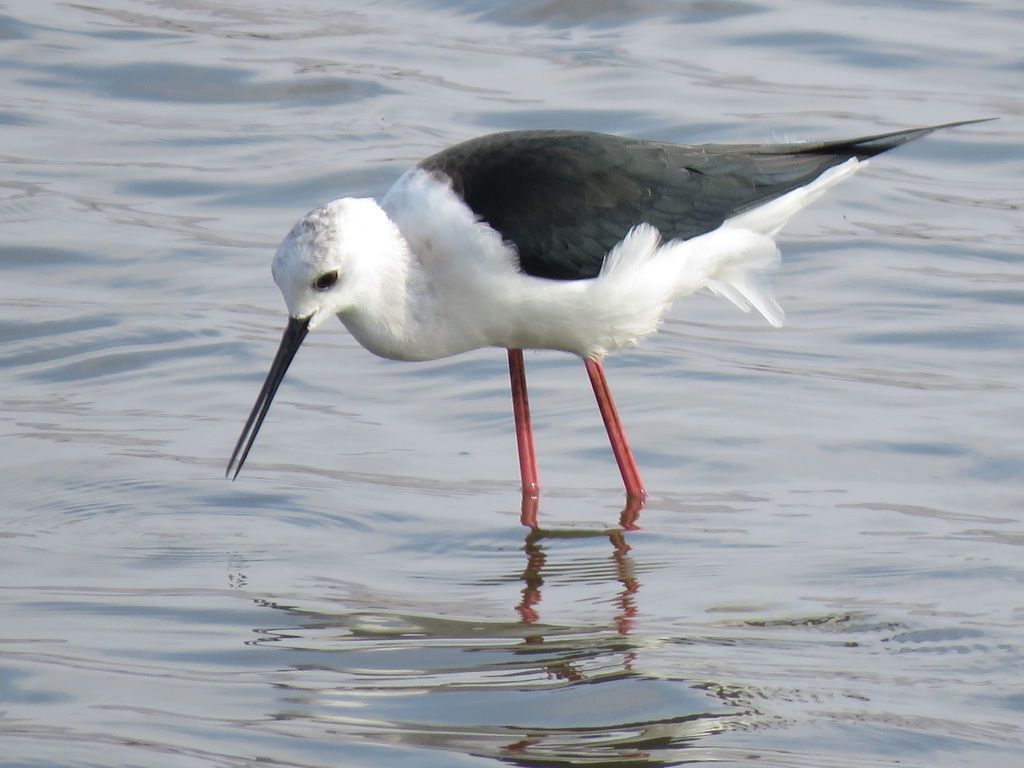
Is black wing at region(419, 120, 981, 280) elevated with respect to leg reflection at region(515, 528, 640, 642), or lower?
elevated

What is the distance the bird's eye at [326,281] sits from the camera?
6004mm

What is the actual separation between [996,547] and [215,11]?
967 cm

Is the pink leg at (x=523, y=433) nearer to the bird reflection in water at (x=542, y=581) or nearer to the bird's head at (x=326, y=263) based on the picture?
the bird reflection in water at (x=542, y=581)

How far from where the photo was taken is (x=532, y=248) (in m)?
6.22

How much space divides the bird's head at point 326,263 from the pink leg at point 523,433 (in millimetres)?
949

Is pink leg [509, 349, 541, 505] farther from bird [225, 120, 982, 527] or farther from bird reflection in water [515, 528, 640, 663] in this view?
bird reflection in water [515, 528, 640, 663]

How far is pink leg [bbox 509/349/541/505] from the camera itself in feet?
21.8

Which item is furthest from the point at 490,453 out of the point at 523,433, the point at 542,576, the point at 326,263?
the point at 326,263

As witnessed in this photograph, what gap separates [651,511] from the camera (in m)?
6.43

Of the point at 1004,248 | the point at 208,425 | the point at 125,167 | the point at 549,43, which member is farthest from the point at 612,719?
the point at 549,43

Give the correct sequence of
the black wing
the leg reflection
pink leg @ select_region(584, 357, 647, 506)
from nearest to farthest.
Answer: the leg reflection → the black wing → pink leg @ select_region(584, 357, 647, 506)

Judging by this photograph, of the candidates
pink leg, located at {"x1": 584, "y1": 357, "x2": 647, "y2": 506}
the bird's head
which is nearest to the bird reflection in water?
pink leg, located at {"x1": 584, "y1": 357, "x2": 647, "y2": 506}

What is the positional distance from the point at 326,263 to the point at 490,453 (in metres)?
1.48

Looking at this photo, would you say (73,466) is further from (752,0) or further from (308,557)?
(752,0)
